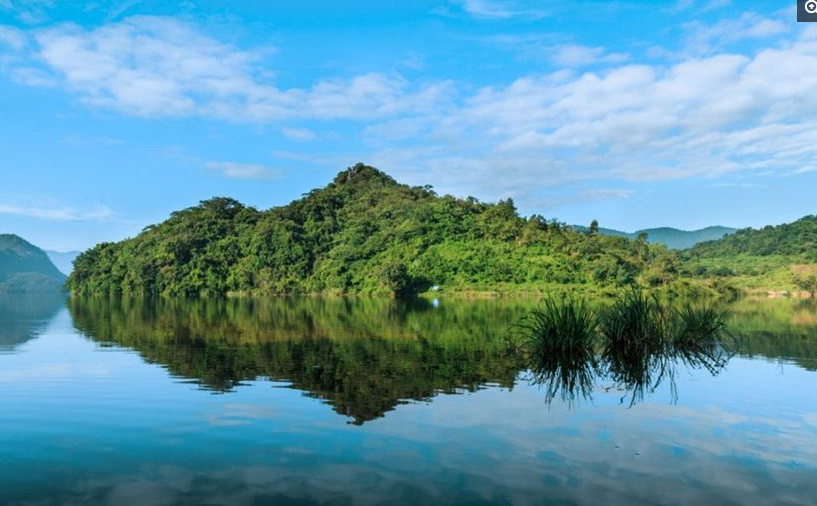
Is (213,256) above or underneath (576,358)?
above

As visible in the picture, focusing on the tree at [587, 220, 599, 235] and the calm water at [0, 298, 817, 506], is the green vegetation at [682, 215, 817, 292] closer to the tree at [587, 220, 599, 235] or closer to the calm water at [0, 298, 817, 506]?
the tree at [587, 220, 599, 235]

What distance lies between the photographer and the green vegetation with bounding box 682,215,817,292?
88.3m

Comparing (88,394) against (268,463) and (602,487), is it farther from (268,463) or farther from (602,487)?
(602,487)

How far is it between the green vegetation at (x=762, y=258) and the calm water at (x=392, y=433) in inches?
3079

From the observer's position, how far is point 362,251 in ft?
305

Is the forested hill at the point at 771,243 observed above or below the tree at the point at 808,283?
above

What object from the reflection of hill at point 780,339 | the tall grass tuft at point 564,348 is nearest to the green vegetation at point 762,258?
the reflection of hill at point 780,339

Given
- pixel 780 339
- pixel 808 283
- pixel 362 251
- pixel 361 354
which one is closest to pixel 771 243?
pixel 808 283

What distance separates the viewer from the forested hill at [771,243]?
345 ft

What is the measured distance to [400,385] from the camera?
12898 mm

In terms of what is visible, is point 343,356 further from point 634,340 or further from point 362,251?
point 362,251

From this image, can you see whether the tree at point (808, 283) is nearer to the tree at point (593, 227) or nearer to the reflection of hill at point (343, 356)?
the tree at point (593, 227)

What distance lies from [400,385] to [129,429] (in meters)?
5.51

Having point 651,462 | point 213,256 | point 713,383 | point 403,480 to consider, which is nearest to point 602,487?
point 651,462
